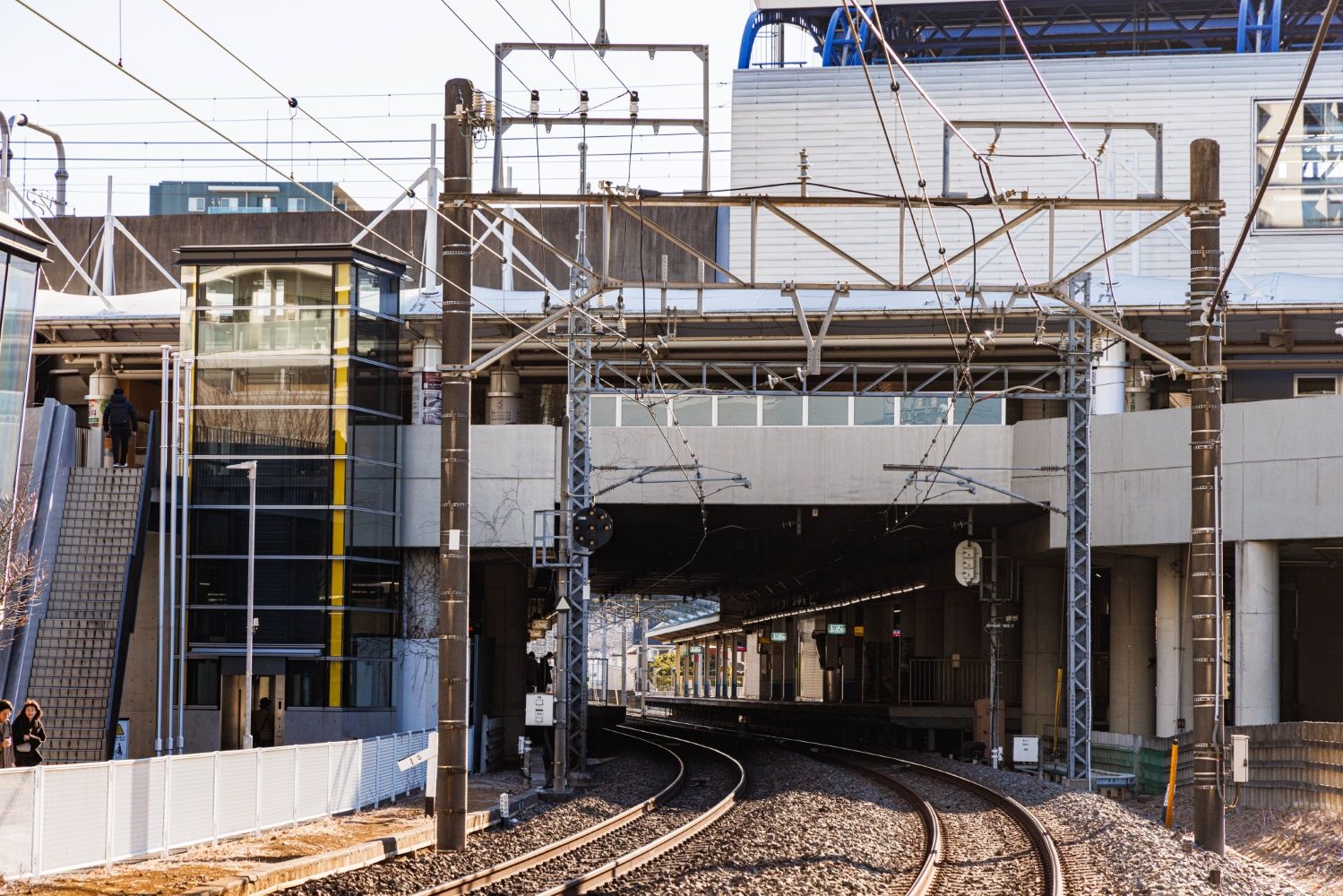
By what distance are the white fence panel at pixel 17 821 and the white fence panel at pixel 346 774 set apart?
23.6 feet

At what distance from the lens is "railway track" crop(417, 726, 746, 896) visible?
15906mm

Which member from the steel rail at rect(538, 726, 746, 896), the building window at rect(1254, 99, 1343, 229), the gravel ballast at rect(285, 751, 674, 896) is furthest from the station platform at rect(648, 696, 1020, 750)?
the steel rail at rect(538, 726, 746, 896)

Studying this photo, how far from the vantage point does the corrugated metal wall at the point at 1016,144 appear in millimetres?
45781

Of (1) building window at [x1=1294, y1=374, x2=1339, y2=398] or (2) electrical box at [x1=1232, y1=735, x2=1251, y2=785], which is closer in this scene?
(2) electrical box at [x1=1232, y1=735, x2=1251, y2=785]

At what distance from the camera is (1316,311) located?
37719 mm

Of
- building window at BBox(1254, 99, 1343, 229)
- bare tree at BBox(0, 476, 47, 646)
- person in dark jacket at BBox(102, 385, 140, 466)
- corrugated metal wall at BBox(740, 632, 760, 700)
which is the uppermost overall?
building window at BBox(1254, 99, 1343, 229)

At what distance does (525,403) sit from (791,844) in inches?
1032

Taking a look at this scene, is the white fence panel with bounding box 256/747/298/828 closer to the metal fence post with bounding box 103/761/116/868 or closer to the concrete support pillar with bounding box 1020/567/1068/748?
the metal fence post with bounding box 103/761/116/868

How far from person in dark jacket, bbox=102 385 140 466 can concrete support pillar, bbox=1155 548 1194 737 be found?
2238 cm

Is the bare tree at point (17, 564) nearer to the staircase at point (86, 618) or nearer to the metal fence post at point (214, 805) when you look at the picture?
the staircase at point (86, 618)

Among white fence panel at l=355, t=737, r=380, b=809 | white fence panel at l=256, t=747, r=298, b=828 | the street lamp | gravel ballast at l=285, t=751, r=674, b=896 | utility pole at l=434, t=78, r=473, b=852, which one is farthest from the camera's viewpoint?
the street lamp

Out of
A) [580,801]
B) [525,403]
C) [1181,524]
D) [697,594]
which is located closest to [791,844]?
[580,801]

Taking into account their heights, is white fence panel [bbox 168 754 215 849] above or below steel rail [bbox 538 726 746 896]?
above

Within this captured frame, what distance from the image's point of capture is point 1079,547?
3073cm
